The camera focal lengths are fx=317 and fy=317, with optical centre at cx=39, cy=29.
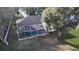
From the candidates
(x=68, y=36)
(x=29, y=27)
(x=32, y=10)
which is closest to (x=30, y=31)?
(x=29, y=27)

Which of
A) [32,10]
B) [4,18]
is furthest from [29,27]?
[4,18]

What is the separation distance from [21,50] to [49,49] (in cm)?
31

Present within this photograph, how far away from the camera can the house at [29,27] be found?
3.49 meters

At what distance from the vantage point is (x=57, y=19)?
3525mm

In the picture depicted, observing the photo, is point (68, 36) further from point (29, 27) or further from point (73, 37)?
point (29, 27)

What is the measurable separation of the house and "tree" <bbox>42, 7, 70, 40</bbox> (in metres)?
0.08

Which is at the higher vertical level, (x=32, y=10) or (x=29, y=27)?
(x=32, y=10)

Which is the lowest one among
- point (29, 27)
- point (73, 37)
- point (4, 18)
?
point (73, 37)

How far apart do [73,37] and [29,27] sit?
50 cm

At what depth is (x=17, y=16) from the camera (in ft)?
11.5

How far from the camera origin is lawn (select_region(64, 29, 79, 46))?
348 cm

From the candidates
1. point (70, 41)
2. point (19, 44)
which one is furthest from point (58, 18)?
point (19, 44)

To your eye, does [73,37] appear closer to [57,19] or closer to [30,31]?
[57,19]
